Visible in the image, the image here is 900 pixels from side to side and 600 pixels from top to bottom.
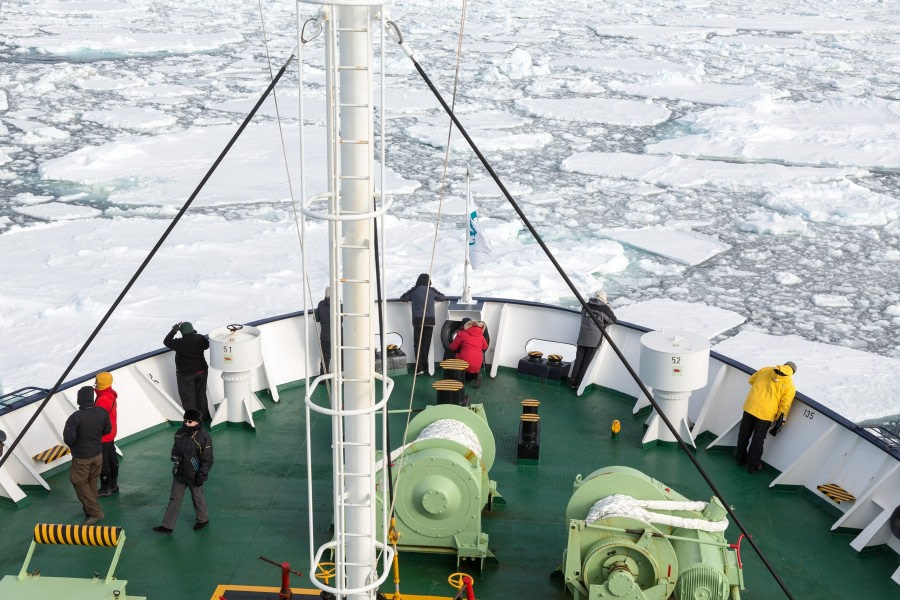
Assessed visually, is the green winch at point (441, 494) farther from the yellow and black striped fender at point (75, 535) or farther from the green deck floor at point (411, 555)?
the yellow and black striped fender at point (75, 535)

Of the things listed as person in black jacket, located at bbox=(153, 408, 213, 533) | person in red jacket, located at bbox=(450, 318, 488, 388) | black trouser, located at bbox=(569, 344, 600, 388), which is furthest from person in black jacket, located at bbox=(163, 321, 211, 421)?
black trouser, located at bbox=(569, 344, 600, 388)

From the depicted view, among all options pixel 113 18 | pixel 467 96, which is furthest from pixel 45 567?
pixel 113 18

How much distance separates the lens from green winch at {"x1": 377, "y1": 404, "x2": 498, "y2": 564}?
6430 mm

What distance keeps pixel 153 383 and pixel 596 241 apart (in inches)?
381

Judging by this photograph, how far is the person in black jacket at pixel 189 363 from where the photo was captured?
844 cm

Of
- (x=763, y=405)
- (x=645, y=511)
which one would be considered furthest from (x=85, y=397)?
(x=763, y=405)

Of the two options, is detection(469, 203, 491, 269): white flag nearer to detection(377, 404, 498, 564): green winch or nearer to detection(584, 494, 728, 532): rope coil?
detection(377, 404, 498, 564): green winch

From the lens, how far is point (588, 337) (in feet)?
Result: 31.1

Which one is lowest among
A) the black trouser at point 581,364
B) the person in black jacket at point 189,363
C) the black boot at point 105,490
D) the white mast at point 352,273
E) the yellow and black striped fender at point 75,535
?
the black boot at point 105,490

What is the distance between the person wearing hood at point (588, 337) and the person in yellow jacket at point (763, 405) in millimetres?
1647

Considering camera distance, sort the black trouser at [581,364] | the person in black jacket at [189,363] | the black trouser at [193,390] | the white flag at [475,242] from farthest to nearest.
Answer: the white flag at [475,242]
the black trouser at [581,364]
the black trouser at [193,390]
the person in black jacket at [189,363]

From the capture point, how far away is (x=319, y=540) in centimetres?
706

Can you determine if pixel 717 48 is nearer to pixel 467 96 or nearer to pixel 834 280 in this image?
pixel 467 96

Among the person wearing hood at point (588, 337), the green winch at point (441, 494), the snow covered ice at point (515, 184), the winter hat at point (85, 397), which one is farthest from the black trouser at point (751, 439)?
the winter hat at point (85, 397)
